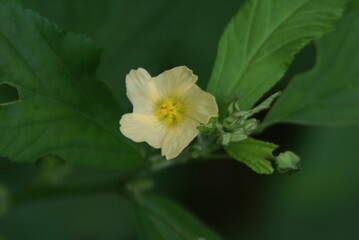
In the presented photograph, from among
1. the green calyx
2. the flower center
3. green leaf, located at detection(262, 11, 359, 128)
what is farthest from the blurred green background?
the green calyx

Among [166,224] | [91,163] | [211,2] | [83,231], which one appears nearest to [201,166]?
[83,231]

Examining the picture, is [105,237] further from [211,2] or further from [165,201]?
[211,2]

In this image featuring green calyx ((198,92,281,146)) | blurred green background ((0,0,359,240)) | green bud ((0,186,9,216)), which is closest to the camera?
green calyx ((198,92,281,146))

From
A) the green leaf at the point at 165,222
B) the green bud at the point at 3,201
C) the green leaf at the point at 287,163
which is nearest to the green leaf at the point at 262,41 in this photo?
the green leaf at the point at 287,163

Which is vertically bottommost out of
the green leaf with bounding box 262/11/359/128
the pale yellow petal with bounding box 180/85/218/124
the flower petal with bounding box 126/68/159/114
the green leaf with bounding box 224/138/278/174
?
the green leaf with bounding box 224/138/278/174

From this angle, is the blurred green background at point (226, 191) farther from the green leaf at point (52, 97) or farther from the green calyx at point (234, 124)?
the green calyx at point (234, 124)

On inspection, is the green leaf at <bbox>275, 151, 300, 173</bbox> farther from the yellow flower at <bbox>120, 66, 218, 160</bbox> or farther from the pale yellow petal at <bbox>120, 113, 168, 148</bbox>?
the pale yellow petal at <bbox>120, 113, 168, 148</bbox>
